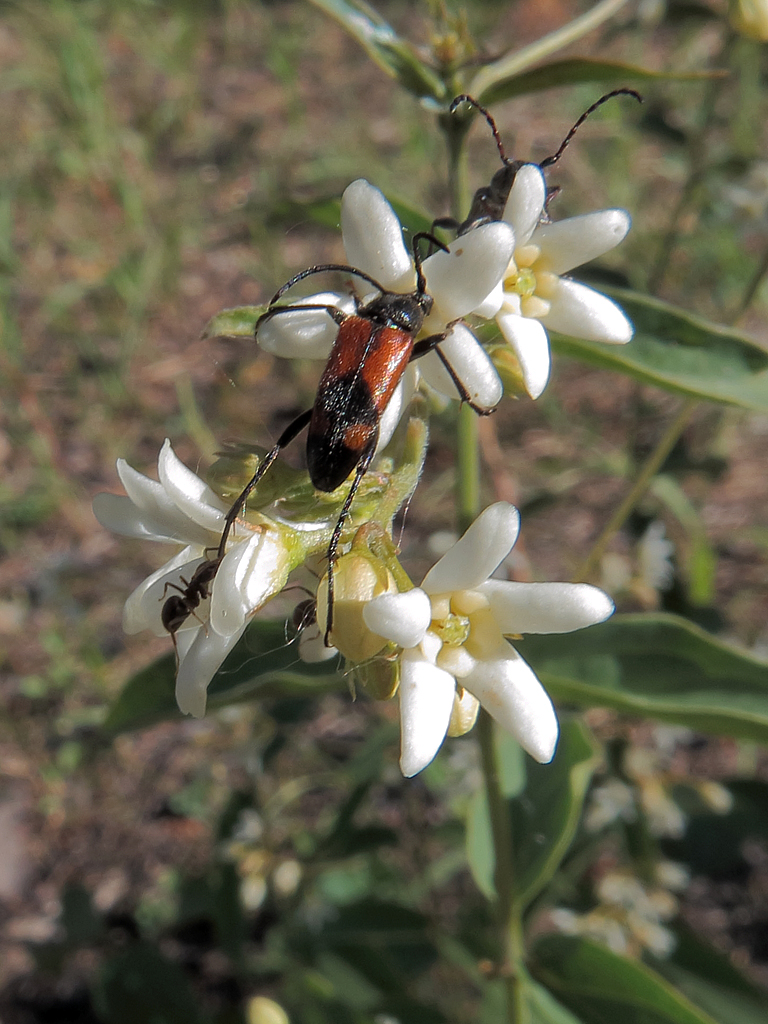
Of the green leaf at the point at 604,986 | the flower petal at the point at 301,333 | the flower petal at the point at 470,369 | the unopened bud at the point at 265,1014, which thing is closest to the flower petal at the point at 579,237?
the flower petal at the point at 470,369

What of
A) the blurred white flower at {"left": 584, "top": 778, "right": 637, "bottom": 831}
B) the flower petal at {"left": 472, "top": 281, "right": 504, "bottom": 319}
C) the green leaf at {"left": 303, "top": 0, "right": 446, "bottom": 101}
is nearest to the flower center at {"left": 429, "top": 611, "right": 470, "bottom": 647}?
the flower petal at {"left": 472, "top": 281, "right": 504, "bottom": 319}

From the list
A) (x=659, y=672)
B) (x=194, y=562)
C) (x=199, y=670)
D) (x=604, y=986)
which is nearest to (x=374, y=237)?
(x=194, y=562)

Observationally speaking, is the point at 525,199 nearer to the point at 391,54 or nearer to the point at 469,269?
the point at 469,269

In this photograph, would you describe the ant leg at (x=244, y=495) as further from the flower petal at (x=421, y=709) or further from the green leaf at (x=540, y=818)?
the green leaf at (x=540, y=818)

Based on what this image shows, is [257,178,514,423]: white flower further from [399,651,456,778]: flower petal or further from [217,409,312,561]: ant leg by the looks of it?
[399,651,456,778]: flower petal

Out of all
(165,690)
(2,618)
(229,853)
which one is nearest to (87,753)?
(2,618)

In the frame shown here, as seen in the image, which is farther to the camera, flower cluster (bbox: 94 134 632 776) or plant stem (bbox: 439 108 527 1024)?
plant stem (bbox: 439 108 527 1024)
